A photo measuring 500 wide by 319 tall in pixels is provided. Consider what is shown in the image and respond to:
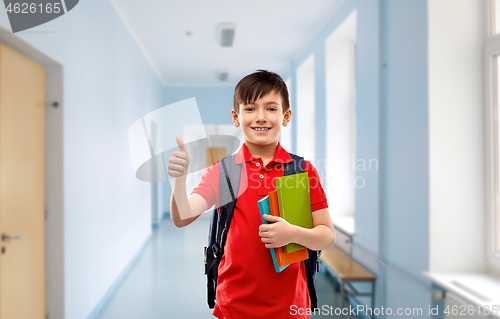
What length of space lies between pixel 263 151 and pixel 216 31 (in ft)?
10.6

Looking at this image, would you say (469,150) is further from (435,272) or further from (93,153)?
(93,153)

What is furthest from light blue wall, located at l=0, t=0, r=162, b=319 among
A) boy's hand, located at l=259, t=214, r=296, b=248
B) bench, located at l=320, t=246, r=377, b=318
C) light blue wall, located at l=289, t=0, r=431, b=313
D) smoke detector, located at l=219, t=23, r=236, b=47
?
light blue wall, located at l=289, t=0, r=431, b=313

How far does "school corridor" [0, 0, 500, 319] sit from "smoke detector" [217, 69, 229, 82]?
1782 millimetres

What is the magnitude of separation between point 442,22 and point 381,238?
1.33m

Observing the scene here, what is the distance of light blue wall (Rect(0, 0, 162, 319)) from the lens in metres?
1.97

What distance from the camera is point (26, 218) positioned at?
1.69 meters

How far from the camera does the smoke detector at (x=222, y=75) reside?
4.93m

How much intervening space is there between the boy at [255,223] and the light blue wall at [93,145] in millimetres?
1329

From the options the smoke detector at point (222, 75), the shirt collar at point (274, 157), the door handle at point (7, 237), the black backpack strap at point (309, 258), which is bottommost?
the door handle at point (7, 237)

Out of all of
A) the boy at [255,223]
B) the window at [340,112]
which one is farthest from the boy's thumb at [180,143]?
the window at [340,112]

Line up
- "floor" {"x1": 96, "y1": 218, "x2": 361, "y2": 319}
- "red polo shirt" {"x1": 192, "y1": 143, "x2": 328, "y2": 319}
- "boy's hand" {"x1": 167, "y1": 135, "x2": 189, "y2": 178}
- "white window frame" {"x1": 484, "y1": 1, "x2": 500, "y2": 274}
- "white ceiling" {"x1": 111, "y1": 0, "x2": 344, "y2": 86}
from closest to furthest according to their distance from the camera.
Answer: "boy's hand" {"x1": 167, "y1": 135, "x2": 189, "y2": 178} < "red polo shirt" {"x1": 192, "y1": 143, "x2": 328, "y2": 319} < "white window frame" {"x1": 484, "y1": 1, "x2": 500, "y2": 274} < "floor" {"x1": 96, "y1": 218, "x2": 361, "y2": 319} < "white ceiling" {"x1": 111, "y1": 0, "x2": 344, "y2": 86}

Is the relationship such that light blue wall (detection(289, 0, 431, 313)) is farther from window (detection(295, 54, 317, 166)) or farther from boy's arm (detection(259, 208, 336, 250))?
window (detection(295, 54, 317, 166))

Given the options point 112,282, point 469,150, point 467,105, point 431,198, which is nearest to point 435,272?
Result: point 431,198

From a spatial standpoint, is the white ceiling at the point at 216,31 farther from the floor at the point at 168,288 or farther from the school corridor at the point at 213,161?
the floor at the point at 168,288
